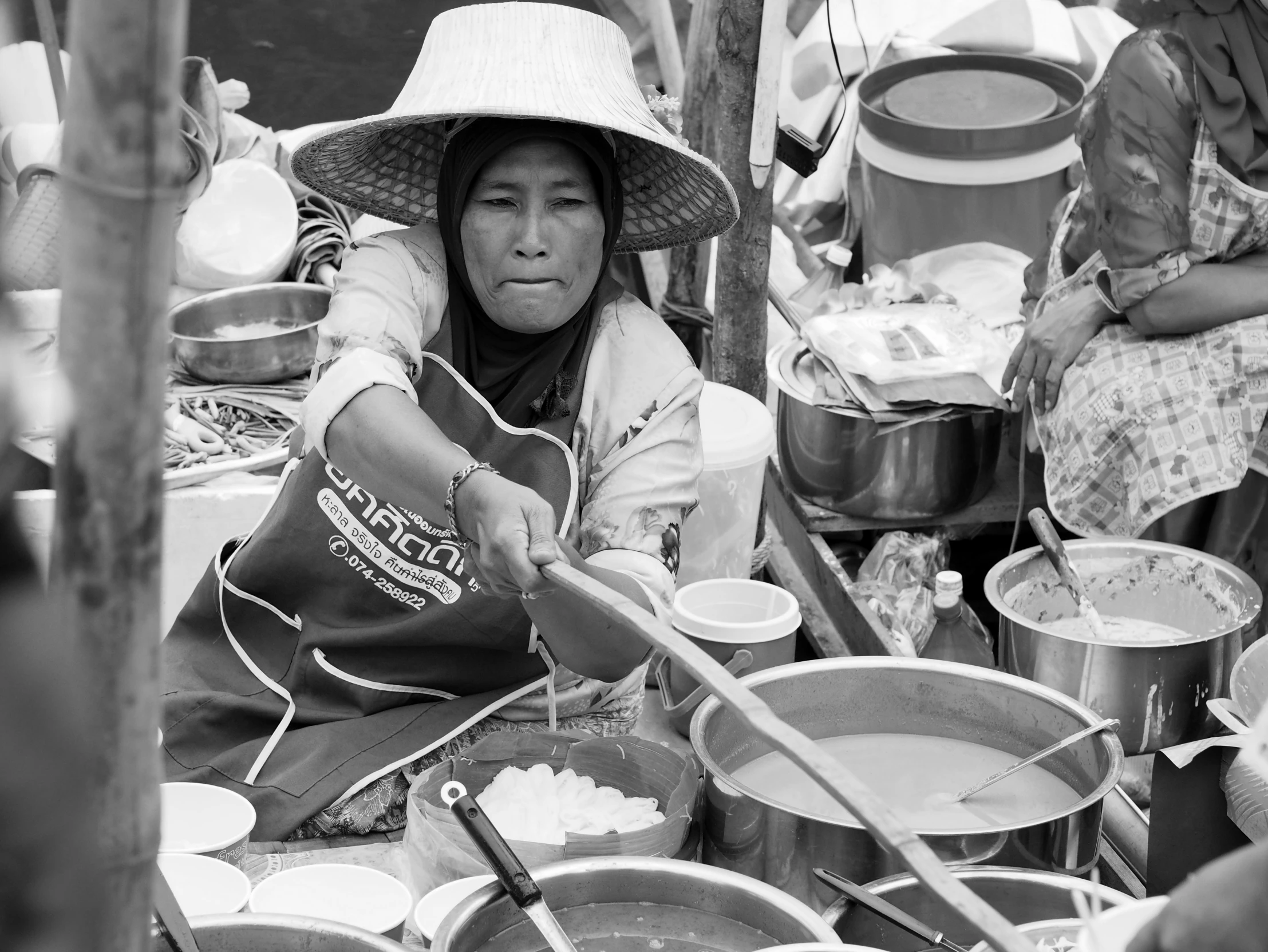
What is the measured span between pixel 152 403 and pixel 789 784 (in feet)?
5.54

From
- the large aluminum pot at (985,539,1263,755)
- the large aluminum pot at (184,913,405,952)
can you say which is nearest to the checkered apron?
the large aluminum pot at (985,539,1263,755)

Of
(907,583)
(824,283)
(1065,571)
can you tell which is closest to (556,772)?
(1065,571)

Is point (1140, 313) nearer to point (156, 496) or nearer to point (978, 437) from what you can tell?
point (978, 437)

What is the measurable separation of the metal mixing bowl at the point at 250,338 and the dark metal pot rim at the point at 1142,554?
194 centimetres

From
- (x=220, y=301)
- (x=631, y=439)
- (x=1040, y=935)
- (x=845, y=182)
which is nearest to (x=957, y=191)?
(x=845, y=182)

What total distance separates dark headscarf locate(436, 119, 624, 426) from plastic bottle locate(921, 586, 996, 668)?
1.11 meters

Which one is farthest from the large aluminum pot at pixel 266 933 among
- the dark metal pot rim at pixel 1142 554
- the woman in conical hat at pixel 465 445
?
the dark metal pot rim at pixel 1142 554

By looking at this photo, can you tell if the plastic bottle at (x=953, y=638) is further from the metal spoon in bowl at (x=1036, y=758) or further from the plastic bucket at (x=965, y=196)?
the plastic bucket at (x=965, y=196)

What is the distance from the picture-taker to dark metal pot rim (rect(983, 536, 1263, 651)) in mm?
2469

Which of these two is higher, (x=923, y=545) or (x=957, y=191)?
(x=957, y=191)

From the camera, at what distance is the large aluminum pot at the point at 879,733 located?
5.34ft

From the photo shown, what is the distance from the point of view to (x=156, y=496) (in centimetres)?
47

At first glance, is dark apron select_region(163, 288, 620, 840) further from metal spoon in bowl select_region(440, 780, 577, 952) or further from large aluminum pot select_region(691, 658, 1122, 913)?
metal spoon in bowl select_region(440, 780, 577, 952)

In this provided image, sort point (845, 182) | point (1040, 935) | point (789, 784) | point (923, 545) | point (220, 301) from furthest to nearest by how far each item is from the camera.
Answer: point (845, 182)
point (220, 301)
point (923, 545)
point (789, 784)
point (1040, 935)
